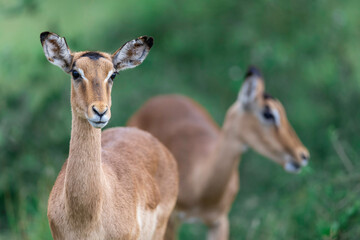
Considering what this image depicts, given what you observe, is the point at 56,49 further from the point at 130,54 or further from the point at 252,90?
the point at 252,90

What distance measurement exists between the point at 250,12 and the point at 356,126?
2461mm

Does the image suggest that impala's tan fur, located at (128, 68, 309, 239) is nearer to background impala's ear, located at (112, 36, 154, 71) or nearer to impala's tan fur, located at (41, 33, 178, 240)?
impala's tan fur, located at (41, 33, 178, 240)

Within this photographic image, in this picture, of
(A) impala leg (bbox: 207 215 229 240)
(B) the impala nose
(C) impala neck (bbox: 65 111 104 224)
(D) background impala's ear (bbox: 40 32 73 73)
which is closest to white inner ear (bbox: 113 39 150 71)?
(D) background impala's ear (bbox: 40 32 73 73)

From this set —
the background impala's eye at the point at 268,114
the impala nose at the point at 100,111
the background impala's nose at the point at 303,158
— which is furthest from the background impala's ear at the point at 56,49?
the background impala's nose at the point at 303,158

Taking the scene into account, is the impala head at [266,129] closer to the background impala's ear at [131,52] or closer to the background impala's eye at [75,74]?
the background impala's ear at [131,52]

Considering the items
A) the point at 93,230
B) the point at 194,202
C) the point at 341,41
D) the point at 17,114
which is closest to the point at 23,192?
the point at 17,114

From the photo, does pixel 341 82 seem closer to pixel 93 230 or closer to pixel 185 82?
pixel 185 82

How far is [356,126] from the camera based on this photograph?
9.20m

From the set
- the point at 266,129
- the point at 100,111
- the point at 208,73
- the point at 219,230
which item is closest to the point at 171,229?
the point at 219,230

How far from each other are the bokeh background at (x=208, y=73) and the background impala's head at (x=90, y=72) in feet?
11.5

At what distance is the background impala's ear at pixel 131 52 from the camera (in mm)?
4293

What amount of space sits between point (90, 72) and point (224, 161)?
130 inches

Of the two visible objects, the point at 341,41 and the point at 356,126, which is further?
the point at 341,41

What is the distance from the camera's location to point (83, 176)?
4.02m
